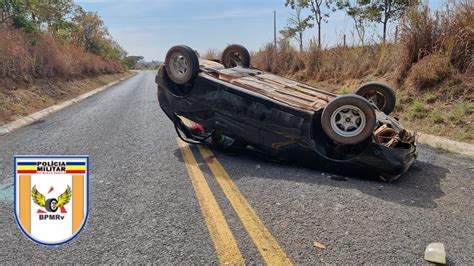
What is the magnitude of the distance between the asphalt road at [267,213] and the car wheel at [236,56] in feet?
8.20

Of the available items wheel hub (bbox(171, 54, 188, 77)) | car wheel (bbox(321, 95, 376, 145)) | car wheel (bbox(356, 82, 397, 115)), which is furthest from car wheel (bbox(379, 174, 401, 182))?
wheel hub (bbox(171, 54, 188, 77))

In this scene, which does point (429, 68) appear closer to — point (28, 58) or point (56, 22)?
point (28, 58)

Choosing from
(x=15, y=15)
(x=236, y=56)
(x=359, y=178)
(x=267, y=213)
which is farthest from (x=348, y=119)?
(x=15, y=15)

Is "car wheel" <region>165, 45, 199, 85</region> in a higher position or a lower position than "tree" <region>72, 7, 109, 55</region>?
lower

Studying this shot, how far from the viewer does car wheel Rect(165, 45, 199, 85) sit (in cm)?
525

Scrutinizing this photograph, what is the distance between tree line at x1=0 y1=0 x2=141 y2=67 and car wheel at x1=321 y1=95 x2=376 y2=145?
15000 millimetres

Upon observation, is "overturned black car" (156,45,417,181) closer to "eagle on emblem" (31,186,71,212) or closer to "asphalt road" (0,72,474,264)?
"asphalt road" (0,72,474,264)

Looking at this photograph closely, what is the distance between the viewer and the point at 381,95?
18.8 feet

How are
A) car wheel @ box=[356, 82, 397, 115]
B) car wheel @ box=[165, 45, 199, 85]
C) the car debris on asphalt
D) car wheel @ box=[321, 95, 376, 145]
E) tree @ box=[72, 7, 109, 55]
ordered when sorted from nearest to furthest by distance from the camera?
the car debris on asphalt, car wheel @ box=[321, 95, 376, 145], car wheel @ box=[165, 45, 199, 85], car wheel @ box=[356, 82, 397, 115], tree @ box=[72, 7, 109, 55]

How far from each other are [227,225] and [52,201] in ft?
4.49

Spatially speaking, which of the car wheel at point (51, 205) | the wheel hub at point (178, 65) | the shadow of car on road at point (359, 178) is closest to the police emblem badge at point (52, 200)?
the car wheel at point (51, 205)

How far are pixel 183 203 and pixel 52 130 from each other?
551 cm

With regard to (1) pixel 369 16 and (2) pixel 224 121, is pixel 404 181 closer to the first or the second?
(2) pixel 224 121

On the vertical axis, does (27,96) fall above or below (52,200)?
above
